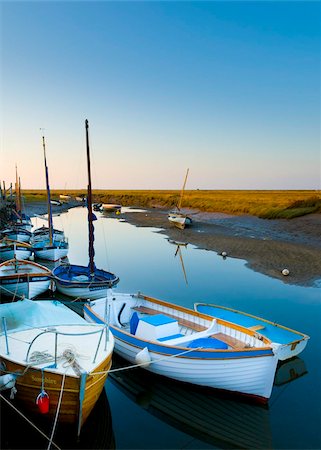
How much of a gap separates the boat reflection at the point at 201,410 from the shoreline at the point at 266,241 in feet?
56.2

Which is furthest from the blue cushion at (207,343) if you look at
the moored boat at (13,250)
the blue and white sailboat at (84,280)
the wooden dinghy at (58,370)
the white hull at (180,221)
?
the white hull at (180,221)

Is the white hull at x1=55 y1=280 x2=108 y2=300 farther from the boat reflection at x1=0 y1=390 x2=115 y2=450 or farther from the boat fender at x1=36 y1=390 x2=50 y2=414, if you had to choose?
the boat fender at x1=36 y1=390 x2=50 y2=414

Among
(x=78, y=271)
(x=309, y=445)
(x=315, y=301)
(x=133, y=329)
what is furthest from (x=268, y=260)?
(x=309, y=445)

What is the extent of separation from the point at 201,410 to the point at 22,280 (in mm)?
14218

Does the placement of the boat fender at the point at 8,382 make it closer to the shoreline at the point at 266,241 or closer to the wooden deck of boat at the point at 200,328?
the wooden deck of boat at the point at 200,328

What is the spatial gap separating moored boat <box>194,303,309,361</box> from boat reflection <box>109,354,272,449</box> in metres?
2.69

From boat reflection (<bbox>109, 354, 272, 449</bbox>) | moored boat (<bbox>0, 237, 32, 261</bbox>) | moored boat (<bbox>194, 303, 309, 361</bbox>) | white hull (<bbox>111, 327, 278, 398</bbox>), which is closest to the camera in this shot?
boat reflection (<bbox>109, 354, 272, 449</bbox>)

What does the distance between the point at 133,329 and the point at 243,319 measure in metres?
5.15

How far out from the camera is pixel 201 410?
11797mm

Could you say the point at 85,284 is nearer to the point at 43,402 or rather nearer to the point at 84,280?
the point at 84,280

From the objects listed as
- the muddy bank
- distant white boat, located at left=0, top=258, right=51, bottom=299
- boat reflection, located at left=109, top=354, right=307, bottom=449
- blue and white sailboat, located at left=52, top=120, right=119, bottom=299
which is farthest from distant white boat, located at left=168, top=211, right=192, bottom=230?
boat reflection, located at left=109, top=354, right=307, bottom=449

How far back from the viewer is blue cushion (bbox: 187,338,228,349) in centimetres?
1288

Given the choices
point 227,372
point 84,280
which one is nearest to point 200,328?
point 227,372

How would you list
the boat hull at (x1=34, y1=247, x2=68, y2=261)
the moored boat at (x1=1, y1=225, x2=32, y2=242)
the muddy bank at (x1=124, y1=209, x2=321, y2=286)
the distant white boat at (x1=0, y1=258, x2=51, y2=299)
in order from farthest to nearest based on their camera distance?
the moored boat at (x1=1, y1=225, x2=32, y2=242) < the muddy bank at (x1=124, y1=209, x2=321, y2=286) < the boat hull at (x1=34, y1=247, x2=68, y2=261) < the distant white boat at (x1=0, y1=258, x2=51, y2=299)
